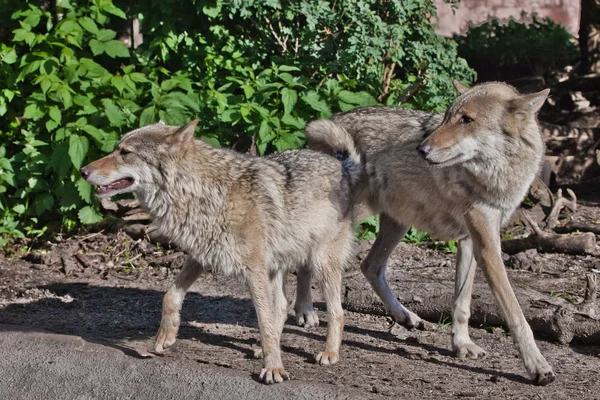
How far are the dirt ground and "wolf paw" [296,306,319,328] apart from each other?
6cm

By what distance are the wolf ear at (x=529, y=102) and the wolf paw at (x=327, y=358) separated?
1989 mm

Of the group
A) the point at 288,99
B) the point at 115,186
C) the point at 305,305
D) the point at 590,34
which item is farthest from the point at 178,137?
the point at 590,34

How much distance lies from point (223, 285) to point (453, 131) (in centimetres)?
297

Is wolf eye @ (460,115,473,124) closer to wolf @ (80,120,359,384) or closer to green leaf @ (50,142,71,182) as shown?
wolf @ (80,120,359,384)

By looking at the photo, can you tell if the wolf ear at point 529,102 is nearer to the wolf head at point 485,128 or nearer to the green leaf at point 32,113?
the wolf head at point 485,128

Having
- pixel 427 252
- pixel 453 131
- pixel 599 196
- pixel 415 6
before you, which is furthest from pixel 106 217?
pixel 599 196

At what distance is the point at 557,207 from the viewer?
30.5 ft

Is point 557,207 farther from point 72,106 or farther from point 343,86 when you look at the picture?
point 72,106

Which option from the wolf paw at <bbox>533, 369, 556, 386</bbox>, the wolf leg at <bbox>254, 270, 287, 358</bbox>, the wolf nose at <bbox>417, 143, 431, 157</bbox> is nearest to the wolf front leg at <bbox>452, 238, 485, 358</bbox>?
the wolf paw at <bbox>533, 369, 556, 386</bbox>

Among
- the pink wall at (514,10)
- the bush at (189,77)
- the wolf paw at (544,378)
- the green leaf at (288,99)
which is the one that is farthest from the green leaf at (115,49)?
the pink wall at (514,10)

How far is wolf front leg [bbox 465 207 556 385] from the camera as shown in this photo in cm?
569

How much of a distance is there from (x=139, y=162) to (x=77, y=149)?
2773mm

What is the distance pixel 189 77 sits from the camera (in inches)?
375

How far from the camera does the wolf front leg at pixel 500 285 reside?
569 centimetres
